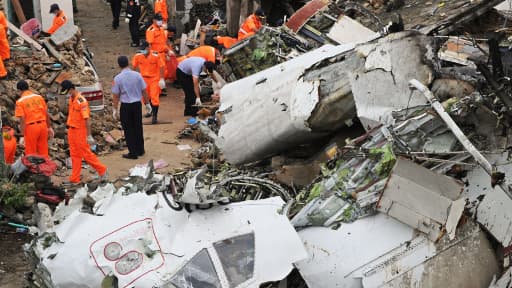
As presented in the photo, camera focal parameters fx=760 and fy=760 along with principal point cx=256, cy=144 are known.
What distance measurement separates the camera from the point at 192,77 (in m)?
12.7

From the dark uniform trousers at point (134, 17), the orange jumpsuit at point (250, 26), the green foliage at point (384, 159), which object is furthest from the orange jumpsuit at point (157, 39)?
the green foliage at point (384, 159)

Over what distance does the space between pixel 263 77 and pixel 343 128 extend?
4.45ft

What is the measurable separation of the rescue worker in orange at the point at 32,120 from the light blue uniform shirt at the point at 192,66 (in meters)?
3.38

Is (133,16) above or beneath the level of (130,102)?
beneath

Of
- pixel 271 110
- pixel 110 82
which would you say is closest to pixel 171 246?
pixel 271 110

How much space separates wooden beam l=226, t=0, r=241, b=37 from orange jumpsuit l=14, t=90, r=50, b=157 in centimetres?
716

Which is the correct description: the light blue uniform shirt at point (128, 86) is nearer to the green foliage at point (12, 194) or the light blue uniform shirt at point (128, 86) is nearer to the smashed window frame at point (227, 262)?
the green foliage at point (12, 194)

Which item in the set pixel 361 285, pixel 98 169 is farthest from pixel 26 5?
pixel 361 285

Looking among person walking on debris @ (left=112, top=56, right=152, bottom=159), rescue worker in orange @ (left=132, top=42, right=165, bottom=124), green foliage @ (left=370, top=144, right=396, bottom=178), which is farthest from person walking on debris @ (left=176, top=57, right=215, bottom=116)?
green foliage @ (left=370, top=144, right=396, bottom=178)

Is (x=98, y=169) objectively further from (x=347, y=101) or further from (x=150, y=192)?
(x=347, y=101)

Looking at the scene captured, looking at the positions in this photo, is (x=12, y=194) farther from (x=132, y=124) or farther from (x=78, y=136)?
(x=132, y=124)

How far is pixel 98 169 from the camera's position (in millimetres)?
10000

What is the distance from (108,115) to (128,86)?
164 cm

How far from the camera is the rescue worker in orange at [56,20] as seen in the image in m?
13.2
